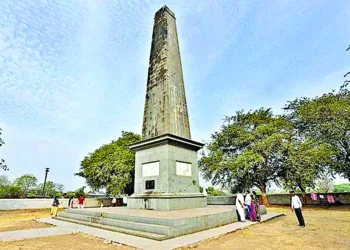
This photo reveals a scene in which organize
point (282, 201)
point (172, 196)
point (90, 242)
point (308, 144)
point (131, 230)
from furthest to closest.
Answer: point (282, 201), point (308, 144), point (172, 196), point (131, 230), point (90, 242)

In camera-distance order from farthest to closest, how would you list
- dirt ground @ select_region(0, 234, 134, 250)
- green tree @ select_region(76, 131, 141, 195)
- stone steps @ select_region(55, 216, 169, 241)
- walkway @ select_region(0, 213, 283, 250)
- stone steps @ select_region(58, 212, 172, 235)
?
green tree @ select_region(76, 131, 141, 195)
stone steps @ select_region(58, 212, 172, 235)
stone steps @ select_region(55, 216, 169, 241)
dirt ground @ select_region(0, 234, 134, 250)
walkway @ select_region(0, 213, 283, 250)

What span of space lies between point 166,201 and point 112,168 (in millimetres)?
14109

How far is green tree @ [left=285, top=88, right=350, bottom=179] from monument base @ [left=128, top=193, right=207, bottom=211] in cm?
1411

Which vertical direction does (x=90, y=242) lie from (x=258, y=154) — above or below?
below

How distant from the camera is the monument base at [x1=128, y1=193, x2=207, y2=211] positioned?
30.8 feet

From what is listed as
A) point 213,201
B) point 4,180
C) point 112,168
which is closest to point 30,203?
point 112,168

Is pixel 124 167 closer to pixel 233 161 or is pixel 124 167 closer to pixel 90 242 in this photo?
pixel 233 161

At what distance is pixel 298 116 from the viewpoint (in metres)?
21.6

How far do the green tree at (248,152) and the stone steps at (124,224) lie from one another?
1383 cm

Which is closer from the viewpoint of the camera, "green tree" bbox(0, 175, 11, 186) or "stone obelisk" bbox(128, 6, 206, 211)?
"stone obelisk" bbox(128, 6, 206, 211)

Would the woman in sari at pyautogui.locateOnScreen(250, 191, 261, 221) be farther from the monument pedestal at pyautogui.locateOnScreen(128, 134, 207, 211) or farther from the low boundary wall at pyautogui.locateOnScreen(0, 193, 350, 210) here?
the low boundary wall at pyautogui.locateOnScreen(0, 193, 350, 210)

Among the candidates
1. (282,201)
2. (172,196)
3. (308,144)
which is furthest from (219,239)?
(282,201)

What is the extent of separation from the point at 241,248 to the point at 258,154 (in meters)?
15.4

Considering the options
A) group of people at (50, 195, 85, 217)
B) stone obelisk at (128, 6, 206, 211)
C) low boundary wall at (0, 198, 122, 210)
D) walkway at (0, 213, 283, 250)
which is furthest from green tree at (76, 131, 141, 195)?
walkway at (0, 213, 283, 250)
